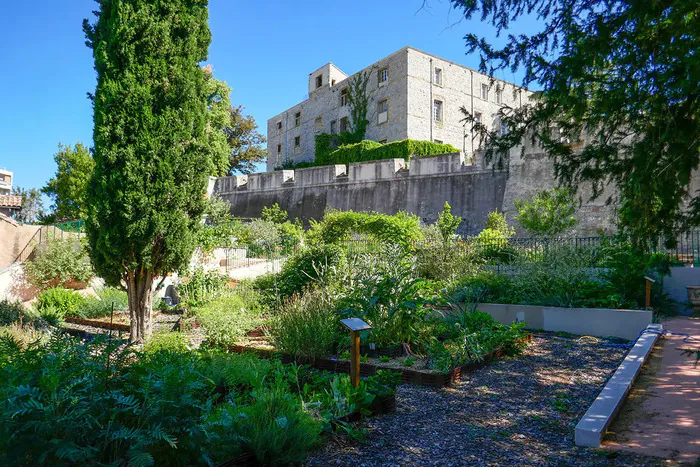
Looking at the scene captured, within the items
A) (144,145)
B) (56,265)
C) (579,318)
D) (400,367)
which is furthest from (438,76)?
(400,367)

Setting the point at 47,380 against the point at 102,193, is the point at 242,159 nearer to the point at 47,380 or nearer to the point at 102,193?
the point at 102,193

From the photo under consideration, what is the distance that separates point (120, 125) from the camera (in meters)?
6.59

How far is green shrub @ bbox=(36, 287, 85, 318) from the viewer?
9.74 metres

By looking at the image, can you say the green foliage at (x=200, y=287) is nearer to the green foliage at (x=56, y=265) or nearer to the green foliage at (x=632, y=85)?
the green foliage at (x=56, y=265)

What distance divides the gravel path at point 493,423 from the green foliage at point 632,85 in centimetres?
169

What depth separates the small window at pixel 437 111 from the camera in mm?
29578

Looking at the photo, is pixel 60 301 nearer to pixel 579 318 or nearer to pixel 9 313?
pixel 9 313

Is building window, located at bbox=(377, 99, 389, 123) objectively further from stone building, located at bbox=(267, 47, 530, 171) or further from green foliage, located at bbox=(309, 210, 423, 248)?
green foliage, located at bbox=(309, 210, 423, 248)

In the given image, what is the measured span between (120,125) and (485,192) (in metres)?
17.7

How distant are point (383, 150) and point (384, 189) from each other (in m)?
3.88

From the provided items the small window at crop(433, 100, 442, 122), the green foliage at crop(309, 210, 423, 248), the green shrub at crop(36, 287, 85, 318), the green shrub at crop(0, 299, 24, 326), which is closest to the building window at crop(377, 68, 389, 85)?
the small window at crop(433, 100, 442, 122)

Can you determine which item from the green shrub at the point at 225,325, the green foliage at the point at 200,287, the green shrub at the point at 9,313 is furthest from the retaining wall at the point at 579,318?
the green shrub at the point at 9,313

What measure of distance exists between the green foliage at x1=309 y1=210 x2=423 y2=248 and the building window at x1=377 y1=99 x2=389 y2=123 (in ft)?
42.1

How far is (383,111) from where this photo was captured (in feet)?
98.5
